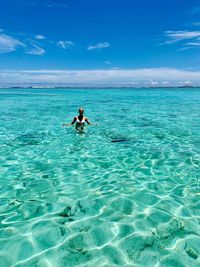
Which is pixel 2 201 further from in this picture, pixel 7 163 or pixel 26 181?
pixel 7 163

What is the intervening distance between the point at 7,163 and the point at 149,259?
5.57 metres

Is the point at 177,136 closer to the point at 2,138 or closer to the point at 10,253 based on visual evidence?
the point at 2,138

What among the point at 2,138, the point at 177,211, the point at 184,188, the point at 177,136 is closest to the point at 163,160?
the point at 184,188

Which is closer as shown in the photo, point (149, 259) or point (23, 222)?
point (149, 259)

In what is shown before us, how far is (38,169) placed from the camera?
7.12 meters

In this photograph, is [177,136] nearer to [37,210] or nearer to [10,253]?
[37,210]

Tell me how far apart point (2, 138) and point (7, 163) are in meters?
3.86

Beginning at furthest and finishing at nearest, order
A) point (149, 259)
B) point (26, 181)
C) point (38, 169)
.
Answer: point (38, 169) → point (26, 181) → point (149, 259)

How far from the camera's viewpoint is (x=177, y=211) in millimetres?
4793

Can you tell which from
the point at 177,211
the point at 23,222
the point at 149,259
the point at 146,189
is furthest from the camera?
the point at 146,189

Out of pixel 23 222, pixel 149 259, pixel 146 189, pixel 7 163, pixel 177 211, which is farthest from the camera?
pixel 7 163

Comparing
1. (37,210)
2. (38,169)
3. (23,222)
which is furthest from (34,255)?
(38,169)

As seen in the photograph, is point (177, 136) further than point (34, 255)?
Yes

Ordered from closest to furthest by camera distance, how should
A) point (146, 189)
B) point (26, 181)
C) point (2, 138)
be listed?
1. point (146, 189)
2. point (26, 181)
3. point (2, 138)
